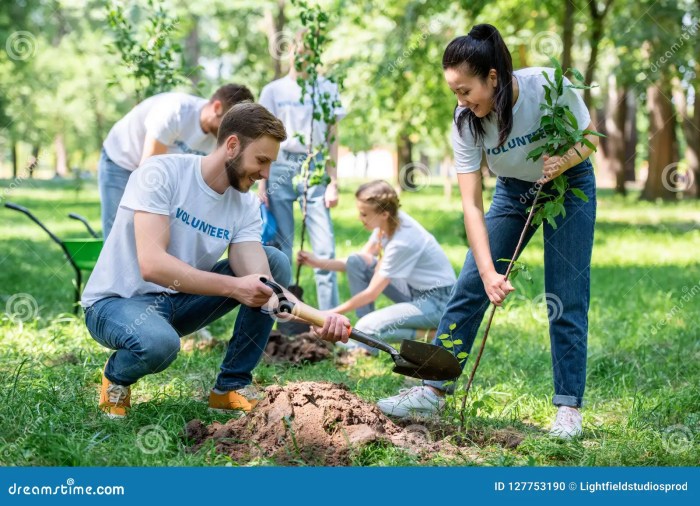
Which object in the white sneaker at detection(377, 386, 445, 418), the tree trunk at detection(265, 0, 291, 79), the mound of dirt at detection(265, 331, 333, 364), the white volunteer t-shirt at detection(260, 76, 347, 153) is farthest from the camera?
the tree trunk at detection(265, 0, 291, 79)

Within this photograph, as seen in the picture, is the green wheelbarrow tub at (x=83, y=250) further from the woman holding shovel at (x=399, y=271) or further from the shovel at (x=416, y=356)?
the shovel at (x=416, y=356)

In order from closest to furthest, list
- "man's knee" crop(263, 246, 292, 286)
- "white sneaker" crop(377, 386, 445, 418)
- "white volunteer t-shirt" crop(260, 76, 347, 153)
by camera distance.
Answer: "white sneaker" crop(377, 386, 445, 418) → "man's knee" crop(263, 246, 292, 286) → "white volunteer t-shirt" crop(260, 76, 347, 153)

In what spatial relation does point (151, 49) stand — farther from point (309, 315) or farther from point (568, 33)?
point (568, 33)

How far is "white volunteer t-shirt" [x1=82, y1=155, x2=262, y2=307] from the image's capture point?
344 centimetres

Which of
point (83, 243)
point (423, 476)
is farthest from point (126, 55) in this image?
point (423, 476)

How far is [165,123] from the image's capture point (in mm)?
4910

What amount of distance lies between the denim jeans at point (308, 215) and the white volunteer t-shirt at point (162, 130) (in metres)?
0.58

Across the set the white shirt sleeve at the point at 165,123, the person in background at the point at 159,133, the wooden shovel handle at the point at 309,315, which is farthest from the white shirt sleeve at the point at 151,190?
the white shirt sleeve at the point at 165,123

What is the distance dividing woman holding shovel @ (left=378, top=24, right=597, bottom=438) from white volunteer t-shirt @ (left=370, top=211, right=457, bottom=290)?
4.32 ft

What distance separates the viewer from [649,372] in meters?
4.59

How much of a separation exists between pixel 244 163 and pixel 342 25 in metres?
14.7

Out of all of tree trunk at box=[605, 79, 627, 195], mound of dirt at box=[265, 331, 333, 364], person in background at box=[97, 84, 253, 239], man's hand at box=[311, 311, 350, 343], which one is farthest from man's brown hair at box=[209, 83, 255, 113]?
tree trunk at box=[605, 79, 627, 195]

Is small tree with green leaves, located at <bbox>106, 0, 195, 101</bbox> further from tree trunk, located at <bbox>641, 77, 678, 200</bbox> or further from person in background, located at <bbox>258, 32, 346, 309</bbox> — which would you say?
tree trunk, located at <bbox>641, 77, 678, 200</bbox>

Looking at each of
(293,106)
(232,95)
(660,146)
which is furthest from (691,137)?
(232,95)
